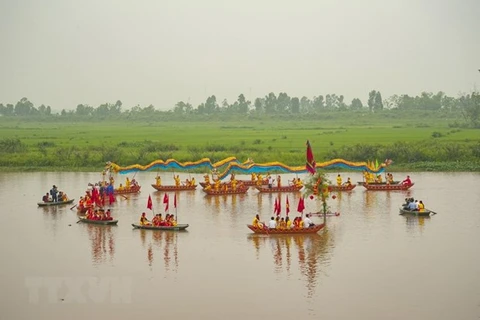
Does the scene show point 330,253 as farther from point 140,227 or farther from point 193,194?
point 193,194

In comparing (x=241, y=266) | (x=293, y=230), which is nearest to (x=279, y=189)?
(x=293, y=230)

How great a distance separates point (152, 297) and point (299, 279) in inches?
133

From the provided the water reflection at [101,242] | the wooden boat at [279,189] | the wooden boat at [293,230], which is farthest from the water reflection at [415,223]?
the water reflection at [101,242]

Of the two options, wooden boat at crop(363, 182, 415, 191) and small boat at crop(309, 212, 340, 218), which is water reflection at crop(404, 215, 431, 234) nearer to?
small boat at crop(309, 212, 340, 218)

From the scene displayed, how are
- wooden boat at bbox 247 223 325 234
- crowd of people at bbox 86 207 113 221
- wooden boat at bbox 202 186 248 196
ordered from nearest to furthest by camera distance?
wooden boat at bbox 247 223 325 234
crowd of people at bbox 86 207 113 221
wooden boat at bbox 202 186 248 196

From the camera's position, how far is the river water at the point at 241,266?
14.8 metres

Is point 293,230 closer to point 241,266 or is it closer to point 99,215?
point 241,266

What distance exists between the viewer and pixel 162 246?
66.1ft

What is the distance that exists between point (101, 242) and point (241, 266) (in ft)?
16.5

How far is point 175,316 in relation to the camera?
1435cm

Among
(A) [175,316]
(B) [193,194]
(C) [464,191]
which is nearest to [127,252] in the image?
(A) [175,316]

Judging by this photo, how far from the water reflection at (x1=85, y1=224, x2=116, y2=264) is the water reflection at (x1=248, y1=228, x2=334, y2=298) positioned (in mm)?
3919

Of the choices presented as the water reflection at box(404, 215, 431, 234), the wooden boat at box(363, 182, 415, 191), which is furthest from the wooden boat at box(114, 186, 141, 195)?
the water reflection at box(404, 215, 431, 234)

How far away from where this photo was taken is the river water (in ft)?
48.4
